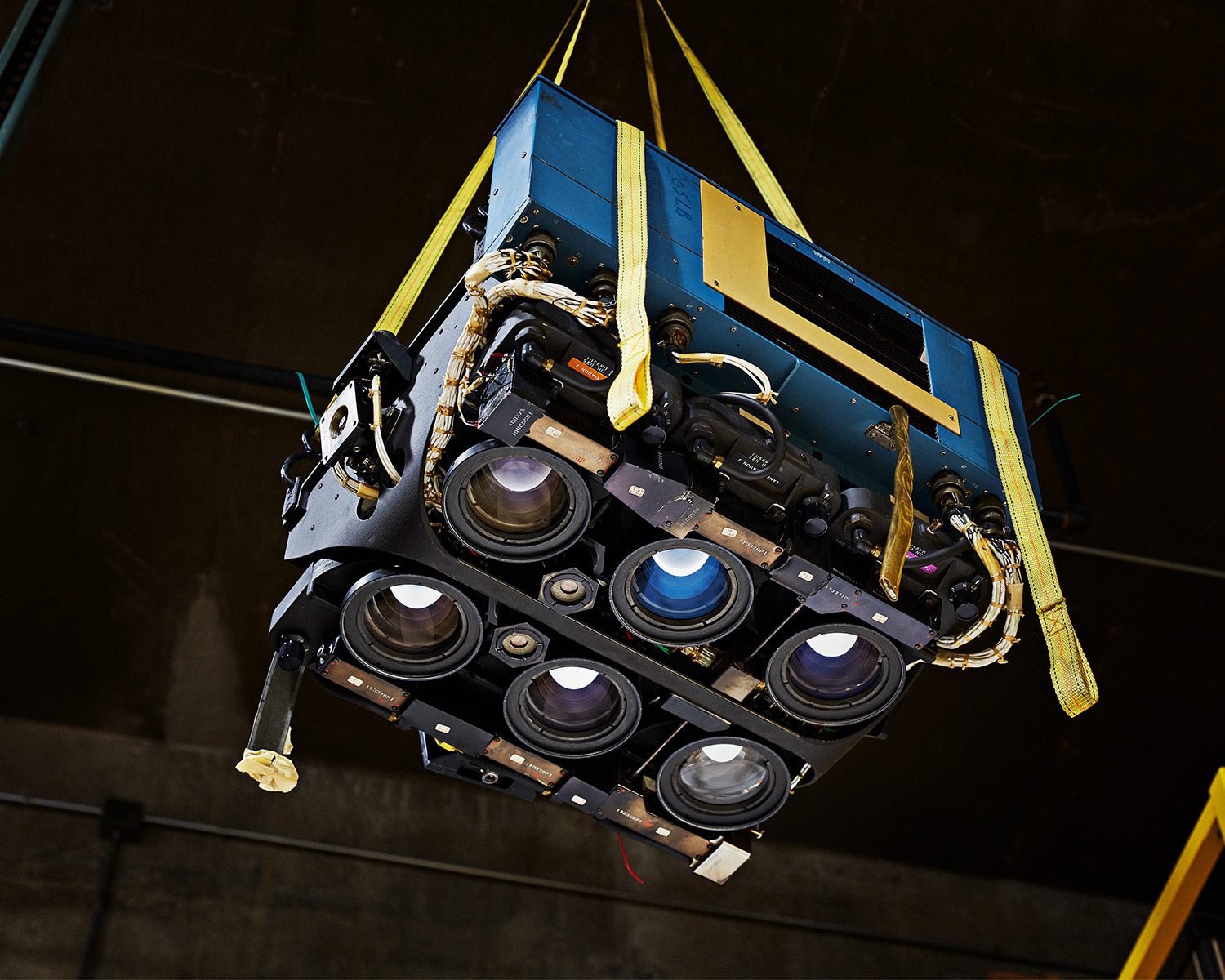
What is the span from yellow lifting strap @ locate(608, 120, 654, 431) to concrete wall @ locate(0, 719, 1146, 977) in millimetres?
3871

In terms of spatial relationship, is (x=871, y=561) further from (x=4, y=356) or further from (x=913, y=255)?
(x=4, y=356)

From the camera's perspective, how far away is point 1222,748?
19.0ft

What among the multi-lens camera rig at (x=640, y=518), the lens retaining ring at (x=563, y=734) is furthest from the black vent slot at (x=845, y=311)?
the lens retaining ring at (x=563, y=734)

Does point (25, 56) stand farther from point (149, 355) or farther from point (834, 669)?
point (834, 669)

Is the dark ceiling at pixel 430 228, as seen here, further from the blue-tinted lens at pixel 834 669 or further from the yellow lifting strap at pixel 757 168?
the blue-tinted lens at pixel 834 669

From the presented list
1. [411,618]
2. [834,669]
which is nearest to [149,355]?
[411,618]

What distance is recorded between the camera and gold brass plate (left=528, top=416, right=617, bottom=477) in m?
2.27

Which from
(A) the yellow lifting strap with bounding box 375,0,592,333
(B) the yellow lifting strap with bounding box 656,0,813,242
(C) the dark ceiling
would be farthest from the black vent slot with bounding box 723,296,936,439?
(C) the dark ceiling

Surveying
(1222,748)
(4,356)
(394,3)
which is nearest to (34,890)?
(4,356)

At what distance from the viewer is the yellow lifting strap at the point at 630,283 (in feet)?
6.88

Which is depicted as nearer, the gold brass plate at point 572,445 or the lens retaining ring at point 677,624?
the gold brass plate at point 572,445

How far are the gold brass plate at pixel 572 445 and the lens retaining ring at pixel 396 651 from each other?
46 centimetres

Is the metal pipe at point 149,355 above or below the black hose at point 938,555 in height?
below

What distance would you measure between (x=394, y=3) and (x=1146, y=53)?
9.33 ft
